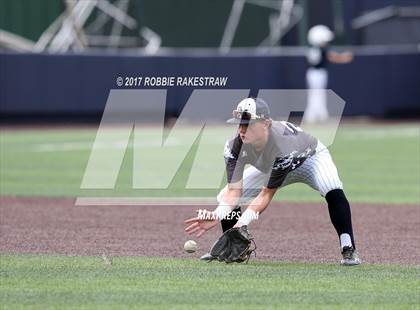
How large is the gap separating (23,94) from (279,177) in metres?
19.3

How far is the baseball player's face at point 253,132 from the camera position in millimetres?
9531

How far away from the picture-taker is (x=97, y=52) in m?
29.3

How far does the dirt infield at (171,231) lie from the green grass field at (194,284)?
0.77 m

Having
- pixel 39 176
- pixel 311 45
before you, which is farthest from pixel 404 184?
pixel 311 45

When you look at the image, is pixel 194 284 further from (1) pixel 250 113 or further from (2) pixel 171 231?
(2) pixel 171 231

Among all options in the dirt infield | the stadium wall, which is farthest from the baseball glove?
the stadium wall

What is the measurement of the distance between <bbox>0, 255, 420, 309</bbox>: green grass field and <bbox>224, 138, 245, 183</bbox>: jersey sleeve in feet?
2.64

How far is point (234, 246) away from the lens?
385 inches

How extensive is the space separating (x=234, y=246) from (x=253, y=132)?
105cm

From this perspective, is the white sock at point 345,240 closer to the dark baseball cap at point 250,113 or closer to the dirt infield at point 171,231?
the dirt infield at point 171,231

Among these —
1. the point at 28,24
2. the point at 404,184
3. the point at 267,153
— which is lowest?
the point at 267,153

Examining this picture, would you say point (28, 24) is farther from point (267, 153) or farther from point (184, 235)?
point (267, 153)

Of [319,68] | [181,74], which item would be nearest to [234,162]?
[181,74]

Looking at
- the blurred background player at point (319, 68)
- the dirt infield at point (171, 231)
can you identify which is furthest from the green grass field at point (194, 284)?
the blurred background player at point (319, 68)
